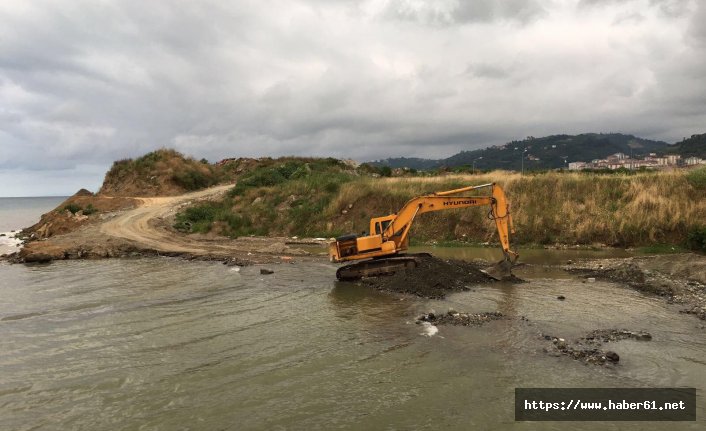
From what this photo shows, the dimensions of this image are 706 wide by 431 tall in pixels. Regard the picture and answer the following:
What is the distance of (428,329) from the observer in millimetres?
10953

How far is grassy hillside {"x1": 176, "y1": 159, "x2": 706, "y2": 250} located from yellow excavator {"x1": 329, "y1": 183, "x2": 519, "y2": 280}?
10223mm

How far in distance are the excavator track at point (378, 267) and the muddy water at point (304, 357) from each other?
1.67 m

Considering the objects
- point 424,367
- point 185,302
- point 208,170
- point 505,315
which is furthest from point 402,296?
point 208,170

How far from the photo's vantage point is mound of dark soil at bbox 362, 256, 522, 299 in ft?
48.4

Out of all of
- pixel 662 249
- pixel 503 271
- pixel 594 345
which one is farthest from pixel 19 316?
pixel 662 249

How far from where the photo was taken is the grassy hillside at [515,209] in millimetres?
24188

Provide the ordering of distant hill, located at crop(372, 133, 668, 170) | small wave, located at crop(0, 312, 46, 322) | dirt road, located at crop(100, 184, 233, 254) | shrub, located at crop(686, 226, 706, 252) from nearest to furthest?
small wave, located at crop(0, 312, 46, 322) < shrub, located at crop(686, 226, 706, 252) < dirt road, located at crop(100, 184, 233, 254) < distant hill, located at crop(372, 133, 668, 170)

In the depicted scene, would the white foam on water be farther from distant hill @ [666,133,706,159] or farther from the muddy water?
distant hill @ [666,133,706,159]

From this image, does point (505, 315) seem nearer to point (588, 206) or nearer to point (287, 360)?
point (287, 360)

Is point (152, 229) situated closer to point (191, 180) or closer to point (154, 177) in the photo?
point (154, 177)

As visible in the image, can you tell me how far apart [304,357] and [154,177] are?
4200cm

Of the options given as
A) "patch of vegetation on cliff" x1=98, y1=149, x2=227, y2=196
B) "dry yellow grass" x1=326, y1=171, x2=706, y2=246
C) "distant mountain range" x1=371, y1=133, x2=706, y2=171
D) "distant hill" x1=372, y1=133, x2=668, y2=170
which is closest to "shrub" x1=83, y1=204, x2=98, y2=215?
"patch of vegetation on cliff" x1=98, y1=149, x2=227, y2=196

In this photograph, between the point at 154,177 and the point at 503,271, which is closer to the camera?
the point at 503,271

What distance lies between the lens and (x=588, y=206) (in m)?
26.2
